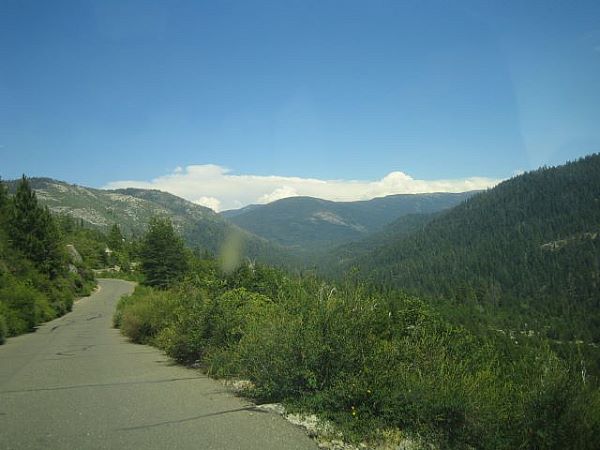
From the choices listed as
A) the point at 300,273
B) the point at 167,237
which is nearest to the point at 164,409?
the point at 300,273

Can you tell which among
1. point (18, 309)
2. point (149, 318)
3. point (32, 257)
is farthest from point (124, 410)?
point (32, 257)

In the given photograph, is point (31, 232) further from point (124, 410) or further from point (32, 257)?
point (124, 410)

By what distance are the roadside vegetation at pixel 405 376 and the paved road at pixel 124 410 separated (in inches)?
27.1

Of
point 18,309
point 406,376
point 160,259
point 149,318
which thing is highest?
point 160,259

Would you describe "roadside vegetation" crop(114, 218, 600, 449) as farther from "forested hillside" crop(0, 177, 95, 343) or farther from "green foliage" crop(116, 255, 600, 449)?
"forested hillside" crop(0, 177, 95, 343)

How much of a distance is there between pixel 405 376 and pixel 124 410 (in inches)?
178

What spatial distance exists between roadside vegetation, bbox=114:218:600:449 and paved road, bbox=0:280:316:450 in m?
0.69

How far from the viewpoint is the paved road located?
5.80 metres

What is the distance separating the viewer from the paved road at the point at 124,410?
5797mm

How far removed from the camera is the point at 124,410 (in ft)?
23.7

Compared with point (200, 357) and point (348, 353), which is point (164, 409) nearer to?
point (348, 353)

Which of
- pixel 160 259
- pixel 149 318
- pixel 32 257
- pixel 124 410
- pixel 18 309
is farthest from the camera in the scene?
pixel 160 259

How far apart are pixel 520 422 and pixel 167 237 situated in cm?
3899

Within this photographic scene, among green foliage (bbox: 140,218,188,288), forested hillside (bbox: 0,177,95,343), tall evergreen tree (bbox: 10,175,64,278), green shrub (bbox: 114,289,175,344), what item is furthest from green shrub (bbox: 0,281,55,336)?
green foliage (bbox: 140,218,188,288)
